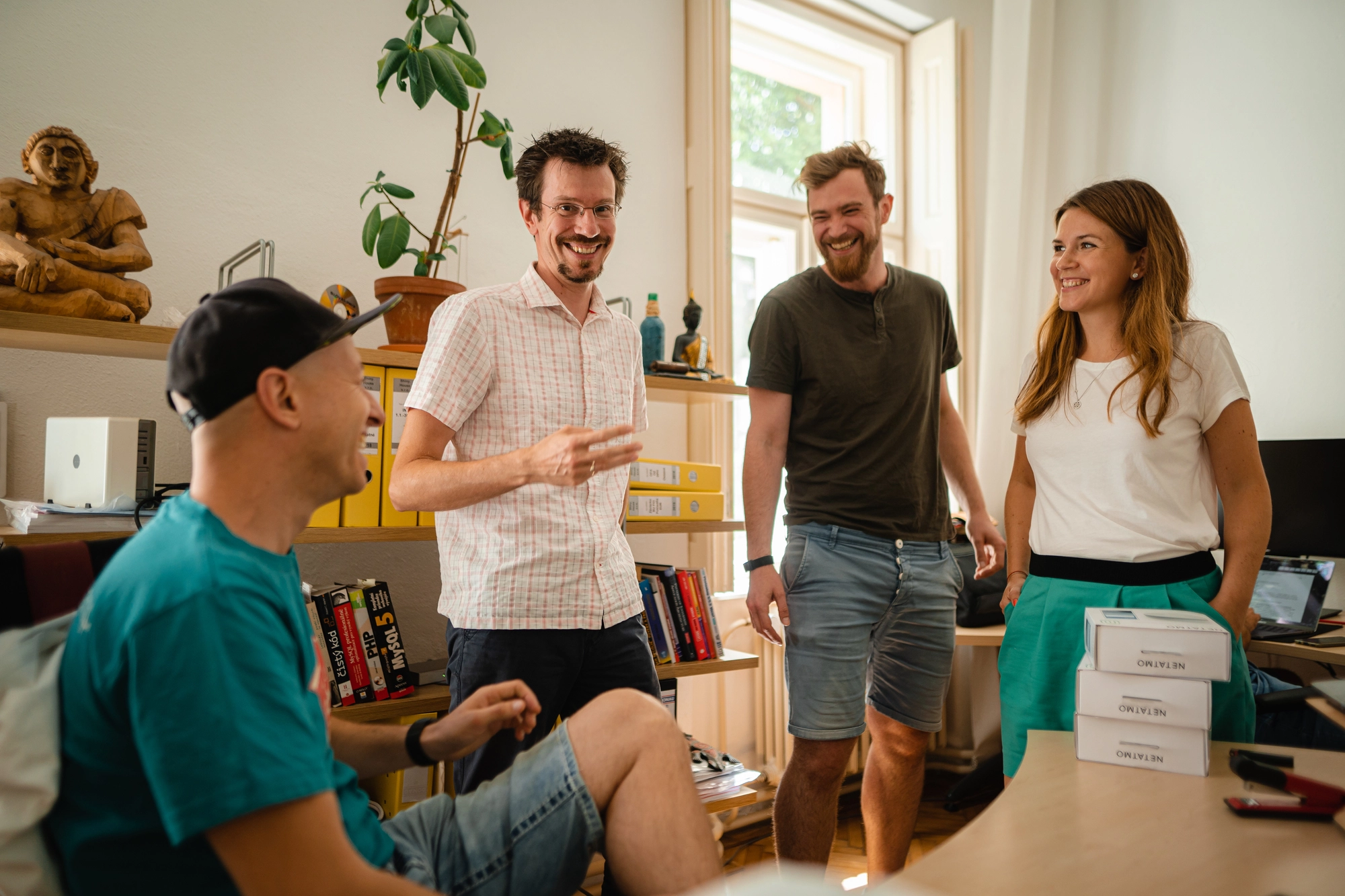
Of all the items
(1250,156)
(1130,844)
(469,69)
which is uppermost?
(1250,156)

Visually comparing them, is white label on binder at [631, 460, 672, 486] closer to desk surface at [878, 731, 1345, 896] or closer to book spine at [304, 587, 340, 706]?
book spine at [304, 587, 340, 706]

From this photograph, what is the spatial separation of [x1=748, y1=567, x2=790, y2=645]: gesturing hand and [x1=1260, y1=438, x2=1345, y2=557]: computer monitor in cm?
173

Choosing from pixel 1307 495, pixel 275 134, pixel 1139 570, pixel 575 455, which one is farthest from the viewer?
pixel 1307 495

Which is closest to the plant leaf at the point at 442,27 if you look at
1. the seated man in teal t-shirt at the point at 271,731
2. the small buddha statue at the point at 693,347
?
the small buddha statue at the point at 693,347

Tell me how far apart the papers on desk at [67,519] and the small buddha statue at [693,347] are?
1.42 m

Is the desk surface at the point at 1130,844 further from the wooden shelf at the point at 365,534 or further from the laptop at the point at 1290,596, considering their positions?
the laptop at the point at 1290,596

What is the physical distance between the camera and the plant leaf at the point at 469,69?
6.46ft

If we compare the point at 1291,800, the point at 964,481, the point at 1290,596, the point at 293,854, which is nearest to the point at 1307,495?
the point at 1290,596

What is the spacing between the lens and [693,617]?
2.40 metres

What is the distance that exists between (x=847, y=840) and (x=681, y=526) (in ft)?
4.35

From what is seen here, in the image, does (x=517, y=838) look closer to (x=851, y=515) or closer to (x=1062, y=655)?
(x=1062, y=655)

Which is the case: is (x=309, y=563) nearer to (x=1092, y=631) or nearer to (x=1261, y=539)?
(x=1092, y=631)

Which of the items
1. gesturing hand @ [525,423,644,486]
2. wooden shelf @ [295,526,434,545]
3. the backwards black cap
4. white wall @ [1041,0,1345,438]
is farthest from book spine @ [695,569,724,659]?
white wall @ [1041,0,1345,438]

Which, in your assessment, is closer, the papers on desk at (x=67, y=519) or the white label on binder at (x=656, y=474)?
the papers on desk at (x=67, y=519)
